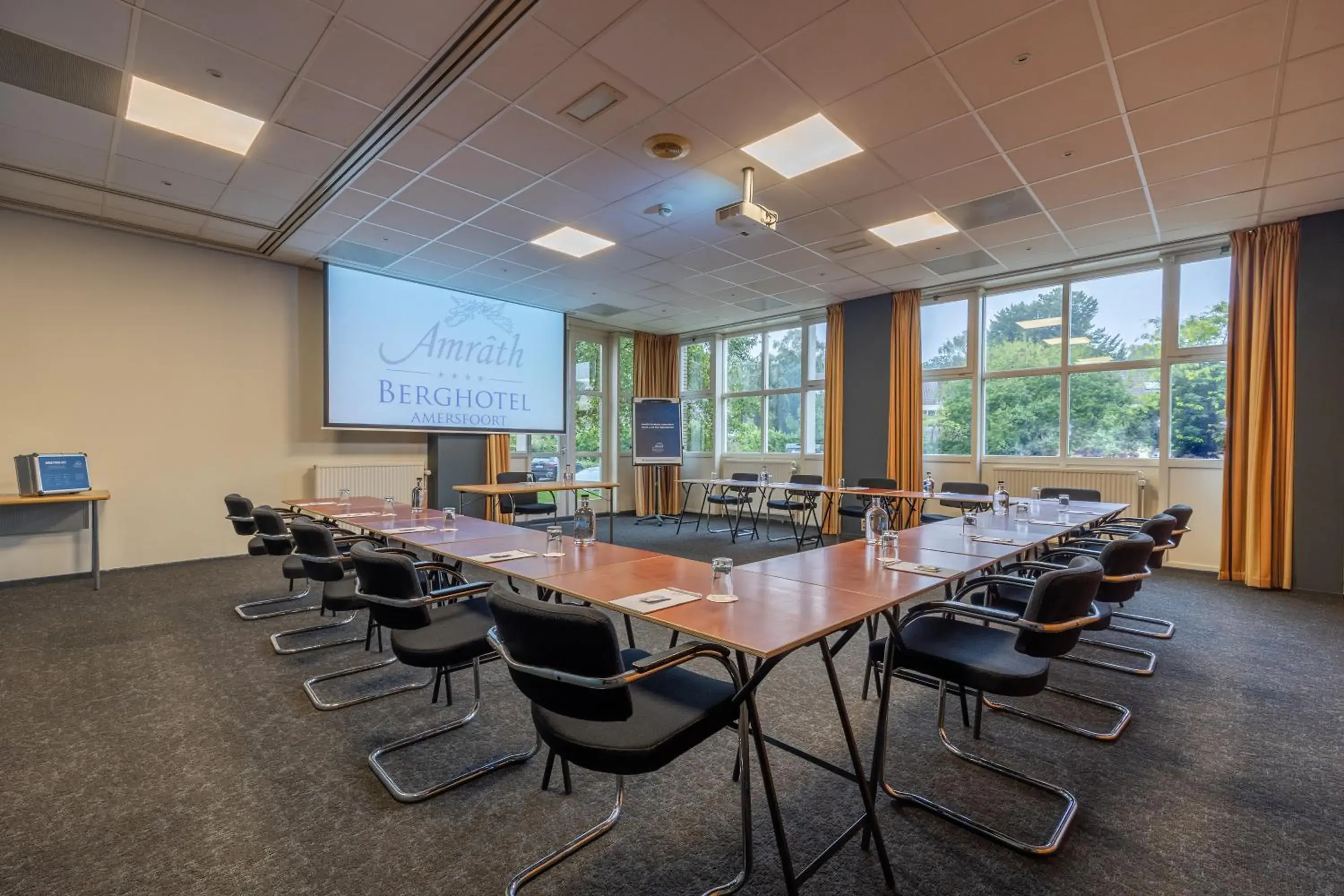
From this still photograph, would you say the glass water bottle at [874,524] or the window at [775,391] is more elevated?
the window at [775,391]

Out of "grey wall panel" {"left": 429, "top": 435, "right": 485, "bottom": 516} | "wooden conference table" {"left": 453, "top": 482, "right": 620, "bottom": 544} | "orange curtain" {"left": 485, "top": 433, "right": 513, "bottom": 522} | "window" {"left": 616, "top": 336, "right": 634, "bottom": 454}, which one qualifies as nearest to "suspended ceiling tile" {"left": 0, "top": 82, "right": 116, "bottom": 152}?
"wooden conference table" {"left": 453, "top": 482, "right": 620, "bottom": 544}

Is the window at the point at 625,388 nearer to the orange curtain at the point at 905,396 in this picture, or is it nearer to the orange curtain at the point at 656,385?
the orange curtain at the point at 656,385

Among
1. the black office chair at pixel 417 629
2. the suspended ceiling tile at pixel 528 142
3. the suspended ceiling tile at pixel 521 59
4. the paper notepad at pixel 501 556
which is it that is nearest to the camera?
the black office chair at pixel 417 629

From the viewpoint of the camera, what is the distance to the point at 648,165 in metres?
4.03

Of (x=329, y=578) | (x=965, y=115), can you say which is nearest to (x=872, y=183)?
(x=965, y=115)

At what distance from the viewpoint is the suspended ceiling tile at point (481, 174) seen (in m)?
3.93

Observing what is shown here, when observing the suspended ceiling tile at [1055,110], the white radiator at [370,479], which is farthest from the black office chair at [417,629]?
the white radiator at [370,479]

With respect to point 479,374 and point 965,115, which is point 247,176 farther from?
point 965,115

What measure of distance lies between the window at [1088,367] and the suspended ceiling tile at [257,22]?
6857 mm

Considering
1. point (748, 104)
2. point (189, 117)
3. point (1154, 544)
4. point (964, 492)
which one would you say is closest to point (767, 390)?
point (964, 492)

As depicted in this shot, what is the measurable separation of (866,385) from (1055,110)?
182 inches

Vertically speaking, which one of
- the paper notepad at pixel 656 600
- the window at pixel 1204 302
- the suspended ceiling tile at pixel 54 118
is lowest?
the paper notepad at pixel 656 600

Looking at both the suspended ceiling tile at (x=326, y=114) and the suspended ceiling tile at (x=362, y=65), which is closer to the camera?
the suspended ceiling tile at (x=362, y=65)

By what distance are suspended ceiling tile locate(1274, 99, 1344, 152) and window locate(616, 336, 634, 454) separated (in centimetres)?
783
